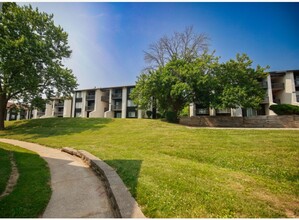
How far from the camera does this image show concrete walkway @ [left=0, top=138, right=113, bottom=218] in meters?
3.57

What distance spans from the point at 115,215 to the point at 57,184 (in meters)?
2.79

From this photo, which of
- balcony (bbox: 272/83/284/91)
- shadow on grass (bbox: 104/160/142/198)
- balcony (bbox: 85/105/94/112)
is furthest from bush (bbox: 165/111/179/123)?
balcony (bbox: 85/105/94/112)

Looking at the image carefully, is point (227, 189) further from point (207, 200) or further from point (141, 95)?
point (141, 95)

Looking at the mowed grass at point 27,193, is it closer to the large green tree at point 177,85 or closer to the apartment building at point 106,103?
the large green tree at point 177,85

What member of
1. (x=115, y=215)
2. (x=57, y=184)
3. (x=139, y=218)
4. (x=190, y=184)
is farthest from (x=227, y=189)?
(x=57, y=184)

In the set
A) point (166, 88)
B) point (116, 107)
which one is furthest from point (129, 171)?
point (116, 107)

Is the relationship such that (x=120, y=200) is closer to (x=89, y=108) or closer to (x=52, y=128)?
(x=52, y=128)

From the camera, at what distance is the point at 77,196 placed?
436 cm

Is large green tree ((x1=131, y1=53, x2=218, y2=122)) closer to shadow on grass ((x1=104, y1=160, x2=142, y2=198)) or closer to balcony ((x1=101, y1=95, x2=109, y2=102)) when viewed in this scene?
shadow on grass ((x1=104, y1=160, x2=142, y2=198))

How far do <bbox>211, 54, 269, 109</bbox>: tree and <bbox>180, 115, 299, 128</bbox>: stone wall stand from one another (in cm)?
207

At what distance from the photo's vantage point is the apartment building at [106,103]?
43781mm

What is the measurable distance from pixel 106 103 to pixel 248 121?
36.3m

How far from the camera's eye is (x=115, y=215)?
3453 millimetres

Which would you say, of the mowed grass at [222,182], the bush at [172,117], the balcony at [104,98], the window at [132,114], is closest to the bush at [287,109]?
the bush at [172,117]
